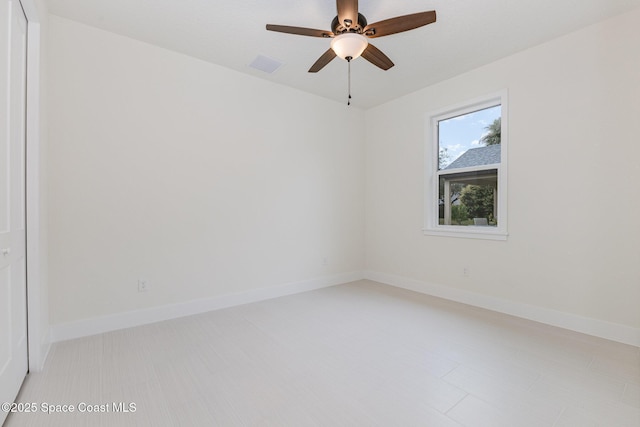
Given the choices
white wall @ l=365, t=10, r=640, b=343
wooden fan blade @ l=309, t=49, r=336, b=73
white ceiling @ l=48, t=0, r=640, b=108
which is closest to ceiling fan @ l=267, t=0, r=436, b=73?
wooden fan blade @ l=309, t=49, r=336, b=73

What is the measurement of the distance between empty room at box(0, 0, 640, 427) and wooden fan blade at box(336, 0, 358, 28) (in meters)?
0.02

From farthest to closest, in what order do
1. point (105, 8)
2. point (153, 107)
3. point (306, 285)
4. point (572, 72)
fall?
point (306, 285) < point (153, 107) < point (572, 72) < point (105, 8)

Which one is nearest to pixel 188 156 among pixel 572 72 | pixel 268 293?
pixel 268 293

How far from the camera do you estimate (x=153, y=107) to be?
2.97 metres

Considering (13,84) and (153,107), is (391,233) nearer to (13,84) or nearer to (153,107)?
(153,107)

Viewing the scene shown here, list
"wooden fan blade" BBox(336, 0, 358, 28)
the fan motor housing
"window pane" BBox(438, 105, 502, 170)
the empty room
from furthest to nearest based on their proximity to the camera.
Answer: "window pane" BBox(438, 105, 502, 170) < the fan motor housing < "wooden fan blade" BBox(336, 0, 358, 28) < the empty room

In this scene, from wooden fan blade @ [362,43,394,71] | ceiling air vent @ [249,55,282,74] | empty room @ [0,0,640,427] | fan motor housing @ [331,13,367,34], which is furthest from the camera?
ceiling air vent @ [249,55,282,74]

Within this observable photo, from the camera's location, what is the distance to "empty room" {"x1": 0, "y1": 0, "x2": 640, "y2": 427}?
69.5 inches

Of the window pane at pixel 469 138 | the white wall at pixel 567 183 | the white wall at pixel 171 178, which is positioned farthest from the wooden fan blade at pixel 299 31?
the window pane at pixel 469 138

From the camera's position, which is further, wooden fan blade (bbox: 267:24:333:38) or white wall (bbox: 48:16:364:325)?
white wall (bbox: 48:16:364:325)

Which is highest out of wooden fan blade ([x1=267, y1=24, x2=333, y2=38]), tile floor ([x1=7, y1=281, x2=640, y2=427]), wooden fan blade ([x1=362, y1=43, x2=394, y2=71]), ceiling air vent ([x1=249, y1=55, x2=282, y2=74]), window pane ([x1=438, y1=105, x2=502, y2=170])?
ceiling air vent ([x1=249, y1=55, x2=282, y2=74])

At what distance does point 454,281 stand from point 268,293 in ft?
7.63

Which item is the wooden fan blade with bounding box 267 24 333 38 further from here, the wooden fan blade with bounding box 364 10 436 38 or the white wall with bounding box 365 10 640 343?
the white wall with bounding box 365 10 640 343

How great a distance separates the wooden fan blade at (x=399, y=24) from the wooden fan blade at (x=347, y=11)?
157 mm
